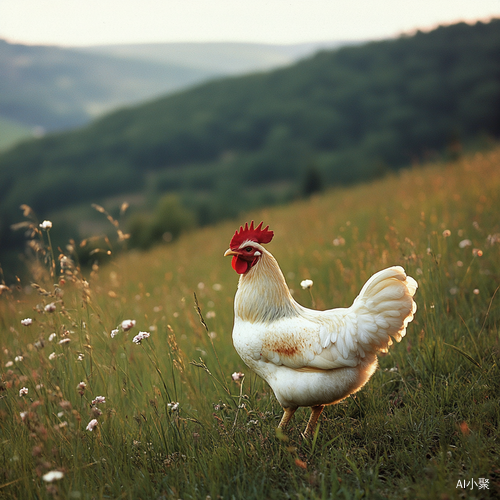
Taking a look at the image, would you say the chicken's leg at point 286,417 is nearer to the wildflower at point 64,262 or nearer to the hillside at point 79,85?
the wildflower at point 64,262

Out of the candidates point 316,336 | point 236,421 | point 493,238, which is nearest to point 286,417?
point 236,421

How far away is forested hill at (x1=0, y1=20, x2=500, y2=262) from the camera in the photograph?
5347 centimetres

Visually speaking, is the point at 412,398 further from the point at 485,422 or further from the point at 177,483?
the point at 177,483

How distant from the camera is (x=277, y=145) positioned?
228 feet

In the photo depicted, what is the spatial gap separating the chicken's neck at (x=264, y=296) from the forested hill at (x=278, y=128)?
3733 cm

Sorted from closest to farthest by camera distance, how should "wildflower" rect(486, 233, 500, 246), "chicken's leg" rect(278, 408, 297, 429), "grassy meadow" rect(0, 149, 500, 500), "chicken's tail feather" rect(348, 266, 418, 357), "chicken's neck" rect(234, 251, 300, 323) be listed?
"grassy meadow" rect(0, 149, 500, 500)
"chicken's tail feather" rect(348, 266, 418, 357)
"chicken's leg" rect(278, 408, 297, 429)
"chicken's neck" rect(234, 251, 300, 323)
"wildflower" rect(486, 233, 500, 246)

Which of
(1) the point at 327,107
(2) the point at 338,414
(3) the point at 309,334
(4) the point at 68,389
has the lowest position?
(2) the point at 338,414

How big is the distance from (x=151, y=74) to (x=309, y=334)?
126551 mm

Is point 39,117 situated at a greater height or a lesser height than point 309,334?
greater

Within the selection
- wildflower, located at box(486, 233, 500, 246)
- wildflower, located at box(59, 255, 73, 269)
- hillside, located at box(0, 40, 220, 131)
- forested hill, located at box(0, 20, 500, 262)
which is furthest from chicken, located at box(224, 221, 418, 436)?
hillside, located at box(0, 40, 220, 131)

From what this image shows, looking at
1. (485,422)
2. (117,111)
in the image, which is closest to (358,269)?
(485,422)

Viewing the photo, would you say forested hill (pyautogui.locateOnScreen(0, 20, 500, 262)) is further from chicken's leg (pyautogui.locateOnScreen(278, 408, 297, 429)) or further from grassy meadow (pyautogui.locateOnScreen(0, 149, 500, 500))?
chicken's leg (pyautogui.locateOnScreen(278, 408, 297, 429))

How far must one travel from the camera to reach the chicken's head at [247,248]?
2.58m

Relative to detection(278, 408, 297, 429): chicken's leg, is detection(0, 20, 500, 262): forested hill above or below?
above
